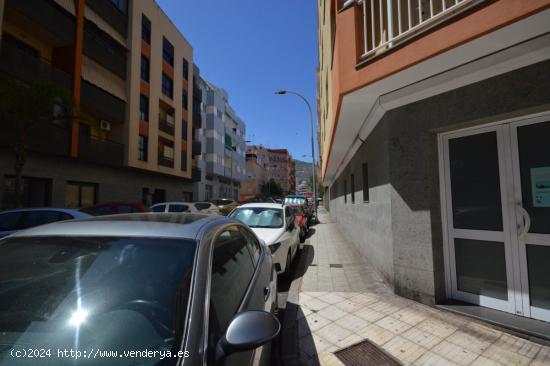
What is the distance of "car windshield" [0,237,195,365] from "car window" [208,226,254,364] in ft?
0.62

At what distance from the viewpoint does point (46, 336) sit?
1.29 metres

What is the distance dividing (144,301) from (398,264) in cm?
387

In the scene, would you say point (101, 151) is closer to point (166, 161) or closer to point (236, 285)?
point (166, 161)

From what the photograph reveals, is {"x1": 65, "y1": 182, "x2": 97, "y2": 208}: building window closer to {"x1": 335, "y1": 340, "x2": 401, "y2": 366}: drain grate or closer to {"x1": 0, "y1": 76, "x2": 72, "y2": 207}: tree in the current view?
{"x1": 0, "y1": 76, "x2": 72, "y2": 207}: tree

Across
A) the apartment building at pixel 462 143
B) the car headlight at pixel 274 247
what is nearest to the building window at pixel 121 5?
the apartment building at pixel 462 143

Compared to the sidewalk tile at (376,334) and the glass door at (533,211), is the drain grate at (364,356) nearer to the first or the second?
the sidewalk tile at (376,334)

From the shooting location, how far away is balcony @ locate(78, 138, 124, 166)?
1515 centimetres

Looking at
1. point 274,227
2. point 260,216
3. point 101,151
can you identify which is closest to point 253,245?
point 274,227

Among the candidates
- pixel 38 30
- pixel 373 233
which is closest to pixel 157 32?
pixel 38 30

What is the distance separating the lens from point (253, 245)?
9.93 feet

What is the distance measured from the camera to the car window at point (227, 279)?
152 cm

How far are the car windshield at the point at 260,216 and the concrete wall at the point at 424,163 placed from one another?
2572 mm

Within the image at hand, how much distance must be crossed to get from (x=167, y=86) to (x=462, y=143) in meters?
25.0

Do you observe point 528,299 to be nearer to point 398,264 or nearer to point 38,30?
point 398,264
